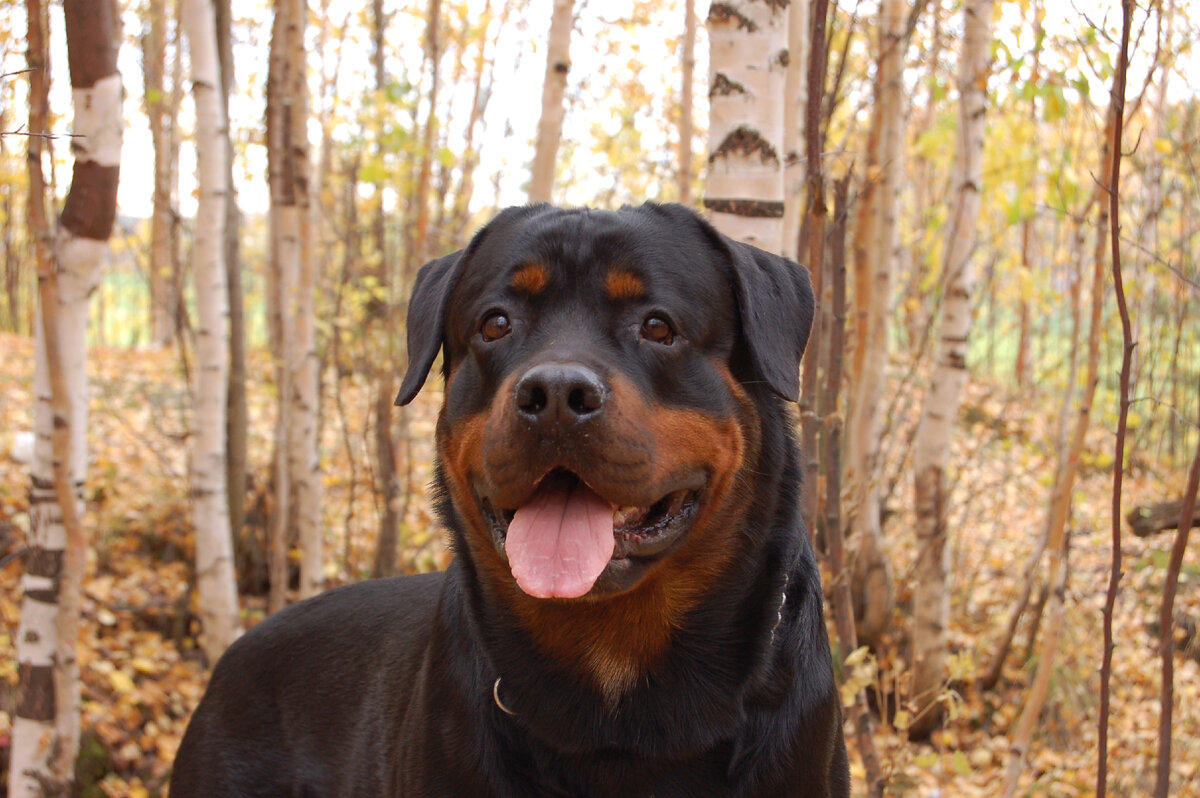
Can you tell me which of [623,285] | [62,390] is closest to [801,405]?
[623,285]

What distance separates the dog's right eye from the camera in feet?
7.78

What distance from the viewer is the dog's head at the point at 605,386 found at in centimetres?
203

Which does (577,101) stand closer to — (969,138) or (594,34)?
(594,34)

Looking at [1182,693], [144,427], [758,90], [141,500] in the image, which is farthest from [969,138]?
[144,427]

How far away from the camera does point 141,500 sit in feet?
23.8

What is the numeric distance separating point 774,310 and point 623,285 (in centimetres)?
40

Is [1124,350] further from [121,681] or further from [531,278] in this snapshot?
[121,681]

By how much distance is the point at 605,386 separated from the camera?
201cm

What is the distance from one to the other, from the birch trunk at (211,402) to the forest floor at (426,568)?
1.98 ft

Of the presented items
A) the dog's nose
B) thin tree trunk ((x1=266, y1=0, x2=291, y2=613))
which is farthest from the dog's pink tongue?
thin tree trunk ((x1=266, y1=0, x2=291, y2=613))

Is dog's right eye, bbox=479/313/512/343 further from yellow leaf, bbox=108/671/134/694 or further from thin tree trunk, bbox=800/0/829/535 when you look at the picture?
yellow leaf, bbox=108/671/134/694

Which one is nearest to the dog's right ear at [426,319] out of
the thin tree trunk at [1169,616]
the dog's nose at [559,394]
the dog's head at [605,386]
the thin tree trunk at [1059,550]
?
the dog's head at [605,386]

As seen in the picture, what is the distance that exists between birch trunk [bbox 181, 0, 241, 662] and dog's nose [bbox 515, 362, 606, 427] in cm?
367

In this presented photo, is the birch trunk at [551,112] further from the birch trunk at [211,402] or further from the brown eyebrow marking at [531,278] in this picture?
the brown eyebrow marking at [531,278]
